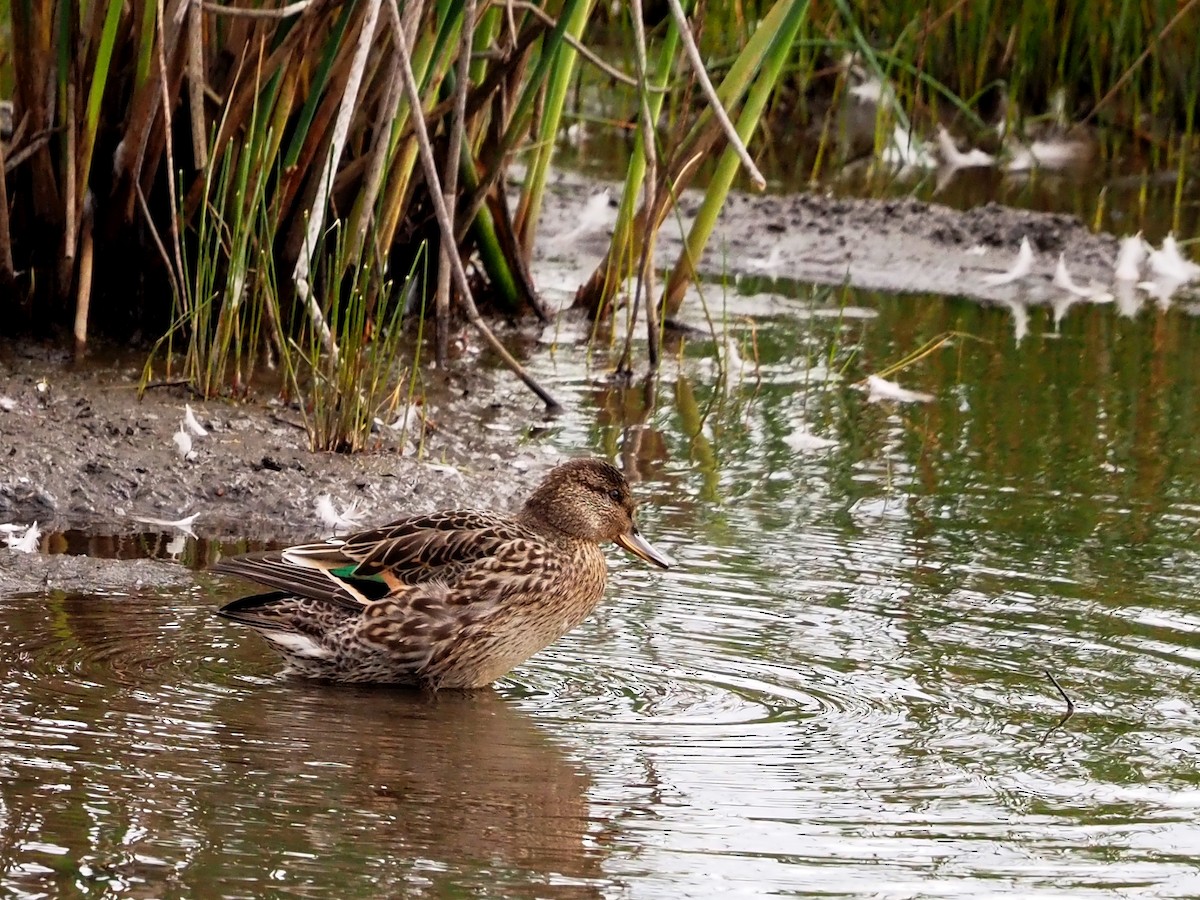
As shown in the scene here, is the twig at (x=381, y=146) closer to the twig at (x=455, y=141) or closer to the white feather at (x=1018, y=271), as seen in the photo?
the twig at (x=455, y=141)

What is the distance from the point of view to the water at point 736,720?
151 inches

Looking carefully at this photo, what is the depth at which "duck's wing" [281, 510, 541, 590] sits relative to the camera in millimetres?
5344

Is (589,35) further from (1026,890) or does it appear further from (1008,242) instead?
(1026,890)

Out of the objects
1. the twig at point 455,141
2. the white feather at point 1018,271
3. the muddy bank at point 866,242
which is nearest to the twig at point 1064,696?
the twig at point 455,141

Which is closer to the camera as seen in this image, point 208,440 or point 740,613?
point 740,613

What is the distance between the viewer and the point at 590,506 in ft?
19.0

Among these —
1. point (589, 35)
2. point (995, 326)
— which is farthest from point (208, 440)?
point (589, 35)

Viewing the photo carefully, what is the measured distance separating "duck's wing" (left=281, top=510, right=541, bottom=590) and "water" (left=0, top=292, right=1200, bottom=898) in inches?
11.5

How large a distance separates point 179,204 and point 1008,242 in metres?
5.60

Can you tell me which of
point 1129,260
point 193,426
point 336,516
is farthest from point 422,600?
point 1129,260

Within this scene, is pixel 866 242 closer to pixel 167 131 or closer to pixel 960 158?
pixel 960 158

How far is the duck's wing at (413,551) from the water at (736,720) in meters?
0.29

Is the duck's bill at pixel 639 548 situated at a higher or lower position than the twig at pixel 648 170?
lower

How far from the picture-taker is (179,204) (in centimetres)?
759
